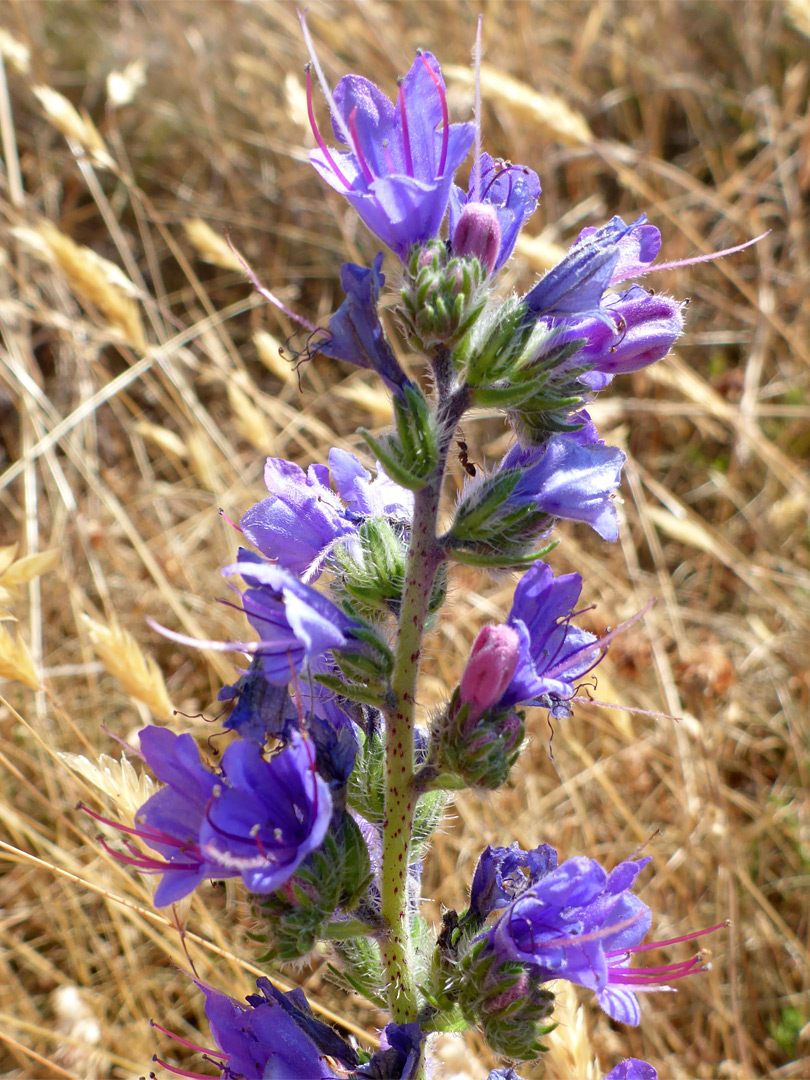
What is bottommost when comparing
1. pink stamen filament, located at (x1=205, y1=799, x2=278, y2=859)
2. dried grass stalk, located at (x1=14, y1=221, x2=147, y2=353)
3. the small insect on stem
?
pink stamen filament, located at (x1=205, y1=799, x2=278, y2=859)

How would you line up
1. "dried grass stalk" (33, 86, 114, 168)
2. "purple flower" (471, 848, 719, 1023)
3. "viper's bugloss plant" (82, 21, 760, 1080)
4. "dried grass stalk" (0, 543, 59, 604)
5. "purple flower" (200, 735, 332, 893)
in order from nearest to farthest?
1. "purple flower" (200, 735, 332, 893)
2. "viper's bugloss plant" (82, 21, 760, 1080)
3. "purple flower" (471, 848, 719, 1023)
4. "dried grass stalk" (0, 543, 59, 604)
5. "dried grass stalk" (33, 86, 114, 168)

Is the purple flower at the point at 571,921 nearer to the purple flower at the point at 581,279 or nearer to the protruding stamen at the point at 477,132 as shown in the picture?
the purple flower at the point at 581,279

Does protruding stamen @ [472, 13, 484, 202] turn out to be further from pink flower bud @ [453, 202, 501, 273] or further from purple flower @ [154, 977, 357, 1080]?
purple flower @ [154, 977, 357, 1080]

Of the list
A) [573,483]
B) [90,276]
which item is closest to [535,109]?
[90,276]

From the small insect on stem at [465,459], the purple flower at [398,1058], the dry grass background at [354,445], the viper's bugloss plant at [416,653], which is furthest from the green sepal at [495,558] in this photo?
the purple flower at [398,1058]

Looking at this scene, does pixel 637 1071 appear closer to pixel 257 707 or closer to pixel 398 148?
pixel 257 707

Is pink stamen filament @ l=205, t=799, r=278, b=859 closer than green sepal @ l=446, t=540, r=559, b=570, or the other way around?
pink stamen filament @ l=205, t=799, r=278, b=859

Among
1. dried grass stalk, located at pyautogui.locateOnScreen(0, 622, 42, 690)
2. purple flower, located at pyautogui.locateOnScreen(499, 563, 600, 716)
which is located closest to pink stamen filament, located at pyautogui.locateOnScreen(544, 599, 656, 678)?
purple flower, located at pyautogui.locateOnScreen(499, 563, 600, 716)

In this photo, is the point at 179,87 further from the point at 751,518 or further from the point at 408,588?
the point at 408,588
